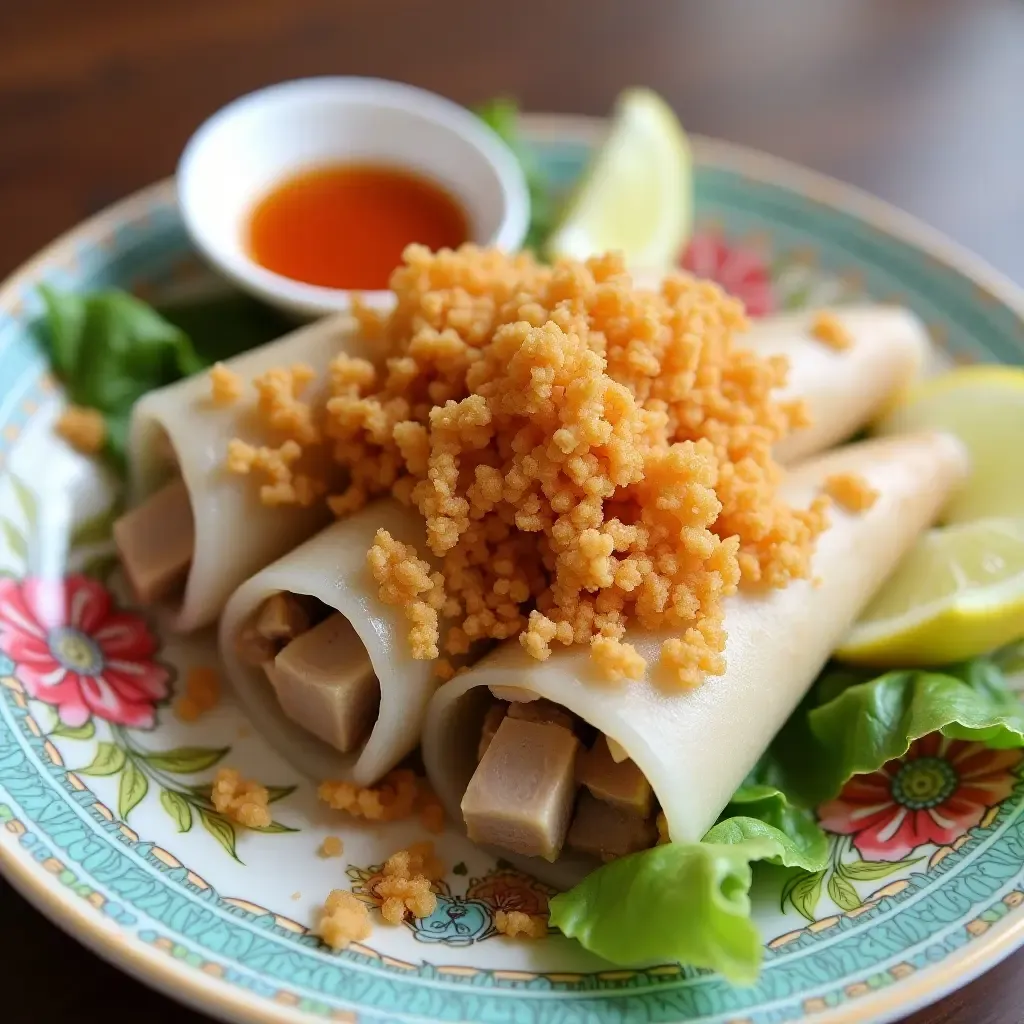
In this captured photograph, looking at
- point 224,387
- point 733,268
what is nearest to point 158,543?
point 224,387

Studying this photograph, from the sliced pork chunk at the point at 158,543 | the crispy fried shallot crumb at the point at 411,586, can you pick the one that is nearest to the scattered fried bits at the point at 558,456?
the crispy fried shallot crumb at the point at 411,586

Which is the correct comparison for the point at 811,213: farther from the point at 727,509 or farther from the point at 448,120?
the point at 727,509

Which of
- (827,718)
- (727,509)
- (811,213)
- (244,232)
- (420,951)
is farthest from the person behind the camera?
(811,213)

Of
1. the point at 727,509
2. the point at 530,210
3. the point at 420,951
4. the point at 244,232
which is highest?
the point at 727,509

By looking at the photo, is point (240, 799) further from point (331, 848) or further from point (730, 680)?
point (730, 680)

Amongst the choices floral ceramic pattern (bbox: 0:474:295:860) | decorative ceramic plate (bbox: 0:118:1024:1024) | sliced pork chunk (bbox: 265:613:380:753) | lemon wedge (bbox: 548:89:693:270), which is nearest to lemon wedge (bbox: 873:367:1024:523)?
decorative ceramic plate (bbox: 0:118:1024:1024)

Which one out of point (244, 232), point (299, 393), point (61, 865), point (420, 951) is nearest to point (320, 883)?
point (420, 951)

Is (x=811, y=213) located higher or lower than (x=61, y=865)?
higher
